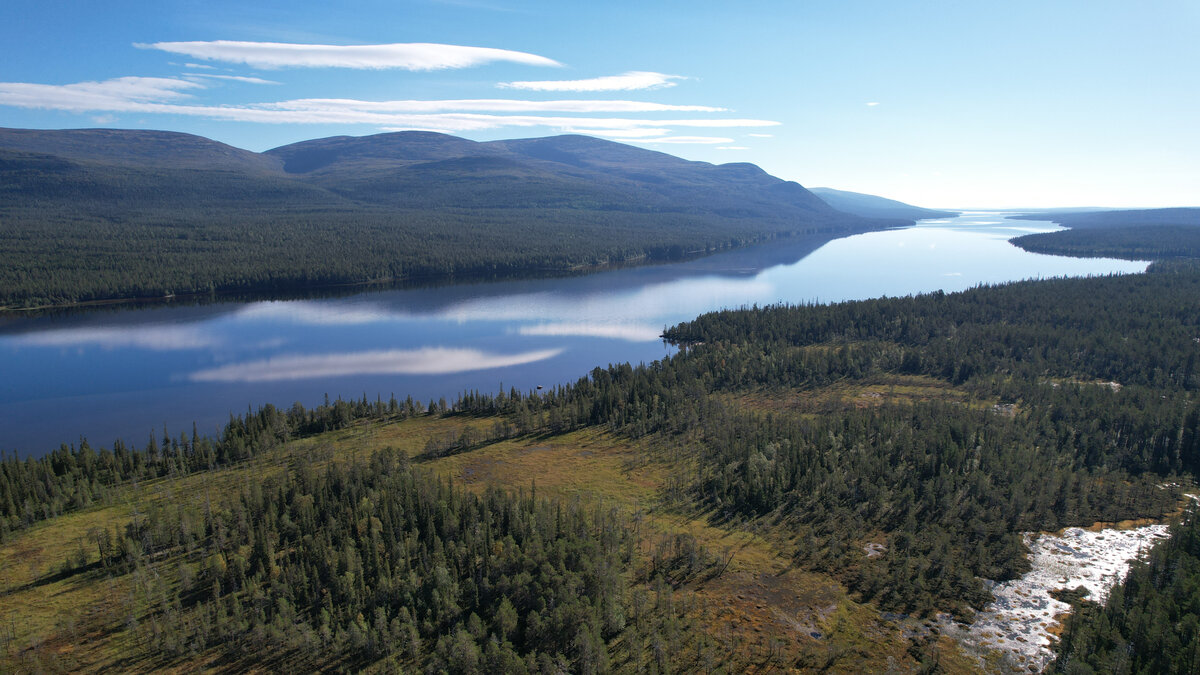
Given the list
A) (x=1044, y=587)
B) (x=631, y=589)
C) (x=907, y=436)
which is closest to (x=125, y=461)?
(x=631, y=589)

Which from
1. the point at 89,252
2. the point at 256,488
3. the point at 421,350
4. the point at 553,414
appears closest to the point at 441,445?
the point at 553,414

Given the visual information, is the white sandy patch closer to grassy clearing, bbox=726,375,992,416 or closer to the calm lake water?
grassy clearing, bbox=726,375,992,416

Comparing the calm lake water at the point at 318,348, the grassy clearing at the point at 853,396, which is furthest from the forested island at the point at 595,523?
the calm lake water at the point at 318,348

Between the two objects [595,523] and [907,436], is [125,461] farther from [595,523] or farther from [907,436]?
[907,436]

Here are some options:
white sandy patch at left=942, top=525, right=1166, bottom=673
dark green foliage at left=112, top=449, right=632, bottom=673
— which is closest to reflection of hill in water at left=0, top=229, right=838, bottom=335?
dark green foliage at left=112, top=449, right=632, bottom=673

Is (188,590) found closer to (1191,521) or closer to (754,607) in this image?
(754,607)

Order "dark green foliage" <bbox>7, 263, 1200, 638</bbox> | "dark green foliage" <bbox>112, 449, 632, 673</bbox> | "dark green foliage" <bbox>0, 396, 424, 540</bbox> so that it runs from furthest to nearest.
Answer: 1. "dark green foliage" <bbox>0, 396, 424, 540</bbox>
2. "dark green foliage" <bbox>7, 263, 1200, 638</bbox>
3. "dark green foliage" <bbox>112, 449, 632, 673</bbox>
